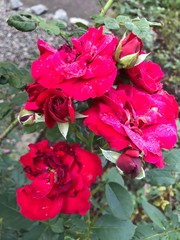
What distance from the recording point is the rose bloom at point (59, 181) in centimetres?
85

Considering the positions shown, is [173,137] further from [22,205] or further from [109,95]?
[22,205]

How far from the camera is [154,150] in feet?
2.45

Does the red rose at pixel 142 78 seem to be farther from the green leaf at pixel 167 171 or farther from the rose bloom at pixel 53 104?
the green leaf at pixel 167 171

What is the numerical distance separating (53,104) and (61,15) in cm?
257

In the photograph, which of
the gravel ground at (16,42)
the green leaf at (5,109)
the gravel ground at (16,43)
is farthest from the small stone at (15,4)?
the green leaf at (5,109)

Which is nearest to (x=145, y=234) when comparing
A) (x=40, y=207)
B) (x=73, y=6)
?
(x=40, y=207)

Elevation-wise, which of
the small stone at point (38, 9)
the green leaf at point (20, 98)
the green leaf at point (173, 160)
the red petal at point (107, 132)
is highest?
the red petal at point (107, 132)

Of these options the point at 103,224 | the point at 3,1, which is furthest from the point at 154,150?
the point at 3,1

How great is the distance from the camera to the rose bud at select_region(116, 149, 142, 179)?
0.72 meters

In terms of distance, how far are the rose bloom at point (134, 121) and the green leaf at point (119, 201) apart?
0.27 meters

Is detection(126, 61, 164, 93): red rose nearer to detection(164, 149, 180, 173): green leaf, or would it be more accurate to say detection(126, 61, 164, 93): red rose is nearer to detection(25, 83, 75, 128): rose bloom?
detection(25, 83, 75, 128): rose bloom

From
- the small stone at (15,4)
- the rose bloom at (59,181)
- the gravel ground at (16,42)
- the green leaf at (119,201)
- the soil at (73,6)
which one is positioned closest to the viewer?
the rose bloom at (59,181)

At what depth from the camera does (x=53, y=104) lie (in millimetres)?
754

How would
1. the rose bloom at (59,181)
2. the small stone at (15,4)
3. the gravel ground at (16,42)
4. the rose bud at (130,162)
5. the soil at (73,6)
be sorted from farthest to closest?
the soil at (73,6), the small stone at (15,4), the gravel ground at (16,42), the rose bloom at (59,181), the rose bud at (130,162)
